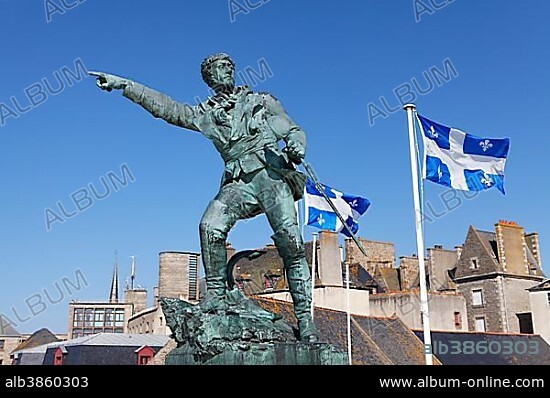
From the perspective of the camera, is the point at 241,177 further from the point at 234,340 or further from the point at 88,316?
the point at 88,316

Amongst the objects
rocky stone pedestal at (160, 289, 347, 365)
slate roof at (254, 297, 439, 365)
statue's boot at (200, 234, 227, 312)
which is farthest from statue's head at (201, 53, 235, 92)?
slate roof at (254, 297, 439, 365)

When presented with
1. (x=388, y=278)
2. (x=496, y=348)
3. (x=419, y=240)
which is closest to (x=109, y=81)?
(x=419, y=240)

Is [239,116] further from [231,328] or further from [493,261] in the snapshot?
[493,261]

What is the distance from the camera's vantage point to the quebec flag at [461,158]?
Answer: 14938 mm

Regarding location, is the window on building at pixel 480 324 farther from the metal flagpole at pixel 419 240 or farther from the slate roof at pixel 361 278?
the metal flagpole at pixel 419 240

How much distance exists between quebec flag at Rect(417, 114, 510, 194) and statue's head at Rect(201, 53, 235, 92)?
9.28m

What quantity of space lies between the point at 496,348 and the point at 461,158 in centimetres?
2434

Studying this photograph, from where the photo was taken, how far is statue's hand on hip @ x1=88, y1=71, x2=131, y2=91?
656 centimetres

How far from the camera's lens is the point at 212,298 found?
6.28m

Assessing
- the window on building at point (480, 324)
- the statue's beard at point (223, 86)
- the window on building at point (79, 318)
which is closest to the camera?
the statue's beard at point (223, 86)

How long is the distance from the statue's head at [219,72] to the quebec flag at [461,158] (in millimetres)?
9285

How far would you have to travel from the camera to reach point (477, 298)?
5178 centimetres
